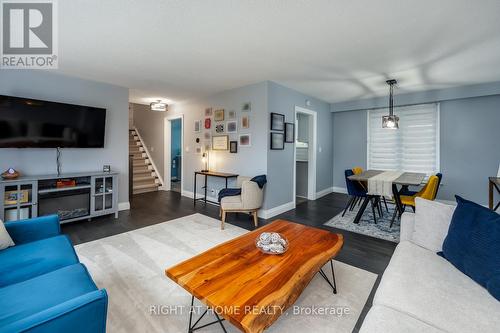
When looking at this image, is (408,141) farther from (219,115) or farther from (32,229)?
(32,229)

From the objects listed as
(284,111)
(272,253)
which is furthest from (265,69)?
(272,253)

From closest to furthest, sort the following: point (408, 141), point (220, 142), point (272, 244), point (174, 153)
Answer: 1. point (272, 244)
2. point (220, 142)
3. point (408, 141)
4. point (174, 153)

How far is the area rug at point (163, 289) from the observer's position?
1.58m

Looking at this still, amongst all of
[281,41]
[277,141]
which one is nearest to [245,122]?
[277,141]

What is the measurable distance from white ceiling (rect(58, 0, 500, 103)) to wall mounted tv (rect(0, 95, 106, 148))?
0.62 meters

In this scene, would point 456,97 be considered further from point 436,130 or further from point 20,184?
point 20,184

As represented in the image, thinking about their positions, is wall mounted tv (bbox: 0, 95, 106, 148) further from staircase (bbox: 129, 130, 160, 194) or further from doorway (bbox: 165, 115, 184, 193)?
staircase (bbox: 129, 130, 160, 194)

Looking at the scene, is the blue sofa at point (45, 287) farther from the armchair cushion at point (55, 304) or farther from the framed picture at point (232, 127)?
the framed picture at point (232, 127)

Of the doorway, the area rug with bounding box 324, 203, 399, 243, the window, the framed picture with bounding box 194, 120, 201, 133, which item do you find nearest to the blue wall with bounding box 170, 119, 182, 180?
the doorway

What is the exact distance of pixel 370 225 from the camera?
3.62 meters

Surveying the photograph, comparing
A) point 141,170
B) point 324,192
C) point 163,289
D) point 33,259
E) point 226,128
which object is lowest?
point 163,289

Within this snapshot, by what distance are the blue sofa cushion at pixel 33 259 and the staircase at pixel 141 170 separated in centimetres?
458

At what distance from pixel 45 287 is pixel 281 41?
9.36ft

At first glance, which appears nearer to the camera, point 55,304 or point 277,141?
point 55,304
